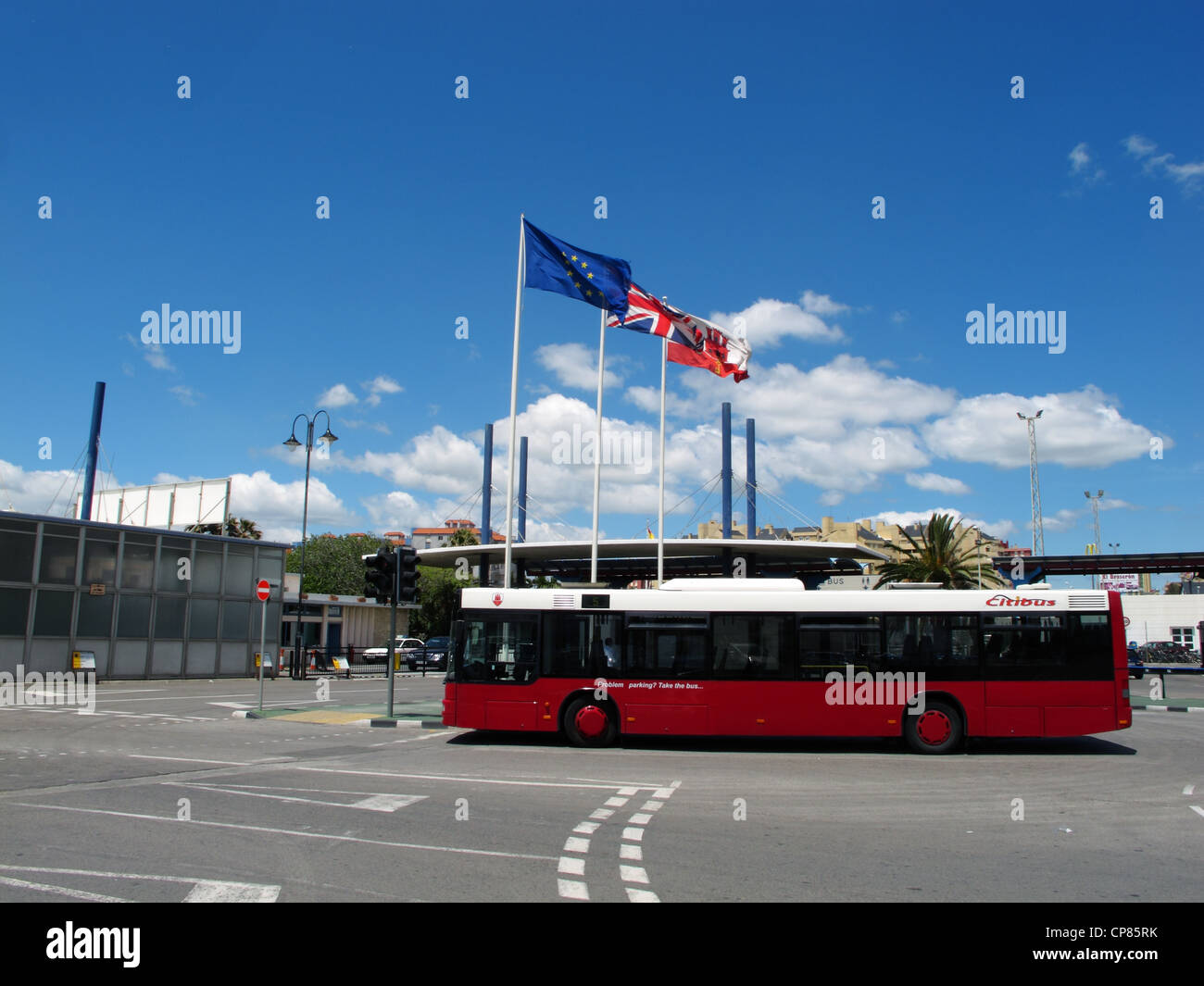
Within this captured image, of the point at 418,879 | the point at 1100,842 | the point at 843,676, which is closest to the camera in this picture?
the point at 418,879

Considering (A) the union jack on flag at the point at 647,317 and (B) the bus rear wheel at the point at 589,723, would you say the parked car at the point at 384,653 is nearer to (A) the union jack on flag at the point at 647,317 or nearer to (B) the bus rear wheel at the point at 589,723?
(A) the union jack on flag at the point at 647,317

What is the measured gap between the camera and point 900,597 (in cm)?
1541

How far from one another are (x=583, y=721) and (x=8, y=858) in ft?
30.9

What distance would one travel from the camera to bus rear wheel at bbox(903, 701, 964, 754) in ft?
49.1

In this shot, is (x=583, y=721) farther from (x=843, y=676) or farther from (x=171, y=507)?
(x=171, y=507)

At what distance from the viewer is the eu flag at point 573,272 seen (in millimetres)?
21172

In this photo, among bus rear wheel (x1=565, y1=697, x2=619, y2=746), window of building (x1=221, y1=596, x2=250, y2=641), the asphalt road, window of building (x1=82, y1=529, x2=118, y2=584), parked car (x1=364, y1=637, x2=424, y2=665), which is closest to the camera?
the asphalt road

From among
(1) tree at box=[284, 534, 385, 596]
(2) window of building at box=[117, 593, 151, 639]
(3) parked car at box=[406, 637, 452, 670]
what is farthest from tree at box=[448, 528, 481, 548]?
(2) window of building at box=[117, 593, 151, 639]

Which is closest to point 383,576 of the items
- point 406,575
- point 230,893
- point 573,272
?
point 406,575

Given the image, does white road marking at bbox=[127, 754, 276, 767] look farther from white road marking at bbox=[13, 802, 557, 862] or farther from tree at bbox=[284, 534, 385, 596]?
tree at bbox=[284, 534, 385, 596]

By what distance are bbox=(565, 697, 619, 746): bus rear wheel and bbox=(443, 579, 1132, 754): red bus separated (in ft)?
0.07

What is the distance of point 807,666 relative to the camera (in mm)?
15156

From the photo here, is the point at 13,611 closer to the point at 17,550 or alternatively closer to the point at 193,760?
the point at 17,550
